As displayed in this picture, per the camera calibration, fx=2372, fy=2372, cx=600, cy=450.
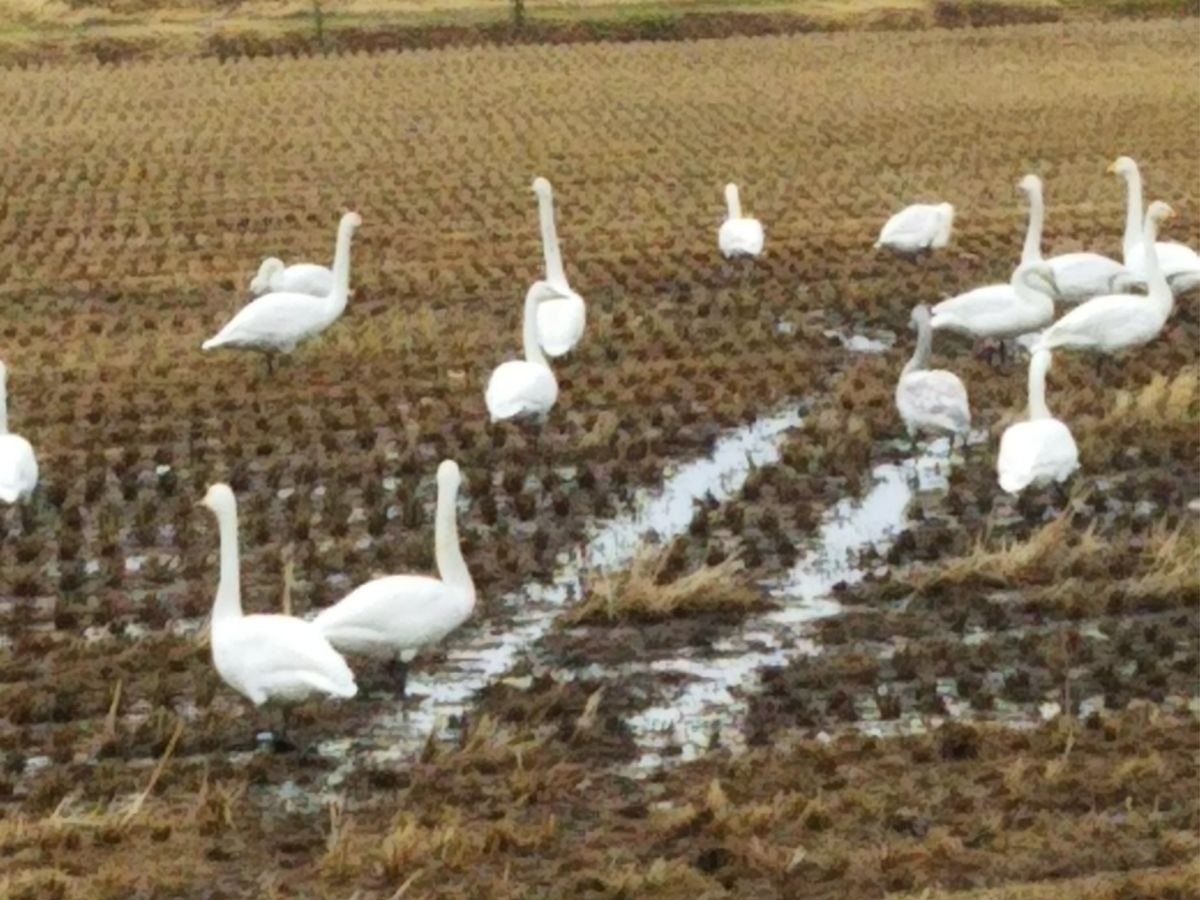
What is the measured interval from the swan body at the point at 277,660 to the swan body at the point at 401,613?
228 millimetres

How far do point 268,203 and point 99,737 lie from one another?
12.8m

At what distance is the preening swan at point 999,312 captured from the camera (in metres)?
11.9

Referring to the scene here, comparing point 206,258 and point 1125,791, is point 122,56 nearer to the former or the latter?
point 206,258

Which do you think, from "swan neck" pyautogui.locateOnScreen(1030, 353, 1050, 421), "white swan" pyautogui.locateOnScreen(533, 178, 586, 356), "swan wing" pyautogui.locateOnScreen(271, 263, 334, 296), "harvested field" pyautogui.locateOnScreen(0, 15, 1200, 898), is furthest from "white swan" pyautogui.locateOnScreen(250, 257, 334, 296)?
"swan neck" pyautogui.locateOnScreen(1030, 353, 1050, 421)

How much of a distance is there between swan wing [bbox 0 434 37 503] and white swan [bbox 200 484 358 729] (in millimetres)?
2532

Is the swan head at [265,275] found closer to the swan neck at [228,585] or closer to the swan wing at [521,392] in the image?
the swan wing at [521,392]

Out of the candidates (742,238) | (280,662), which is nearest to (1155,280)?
(742,238)

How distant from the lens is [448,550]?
23.9ft

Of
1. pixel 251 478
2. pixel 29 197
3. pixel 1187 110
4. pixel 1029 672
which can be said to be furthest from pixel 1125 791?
pixel 1187 110

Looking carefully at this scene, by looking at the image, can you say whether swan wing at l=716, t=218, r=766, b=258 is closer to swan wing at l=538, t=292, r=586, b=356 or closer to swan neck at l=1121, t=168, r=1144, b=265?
swan neck at l=1121, t=168, r=1144, b=265

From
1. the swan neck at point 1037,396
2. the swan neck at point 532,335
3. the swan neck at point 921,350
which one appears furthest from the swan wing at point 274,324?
the swan neck at point 1037,396

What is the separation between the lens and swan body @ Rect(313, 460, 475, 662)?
7.01 m

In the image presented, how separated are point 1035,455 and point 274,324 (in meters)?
4.23

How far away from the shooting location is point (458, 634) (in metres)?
7.89
